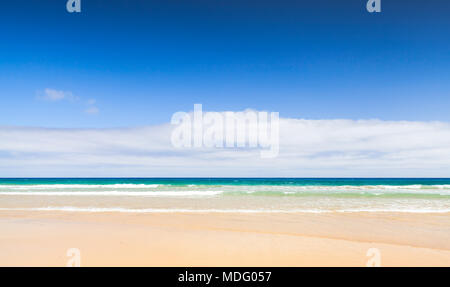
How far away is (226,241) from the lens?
7016 mm

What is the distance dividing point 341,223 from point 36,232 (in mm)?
8837

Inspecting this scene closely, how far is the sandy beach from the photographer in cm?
554

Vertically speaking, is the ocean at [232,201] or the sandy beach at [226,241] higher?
the sandy beach at [226,241]

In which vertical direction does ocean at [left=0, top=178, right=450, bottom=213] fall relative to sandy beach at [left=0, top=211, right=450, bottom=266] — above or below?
below

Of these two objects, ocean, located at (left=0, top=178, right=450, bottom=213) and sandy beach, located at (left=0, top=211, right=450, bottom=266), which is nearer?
sandy beach, located at (left=0, top=211, right=450, bottom=266)

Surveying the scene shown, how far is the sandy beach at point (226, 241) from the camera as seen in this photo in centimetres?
554

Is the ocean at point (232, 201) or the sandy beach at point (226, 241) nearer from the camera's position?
the sandy beach at point (226, 241)

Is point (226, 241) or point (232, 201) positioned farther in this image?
point (232, 201)
